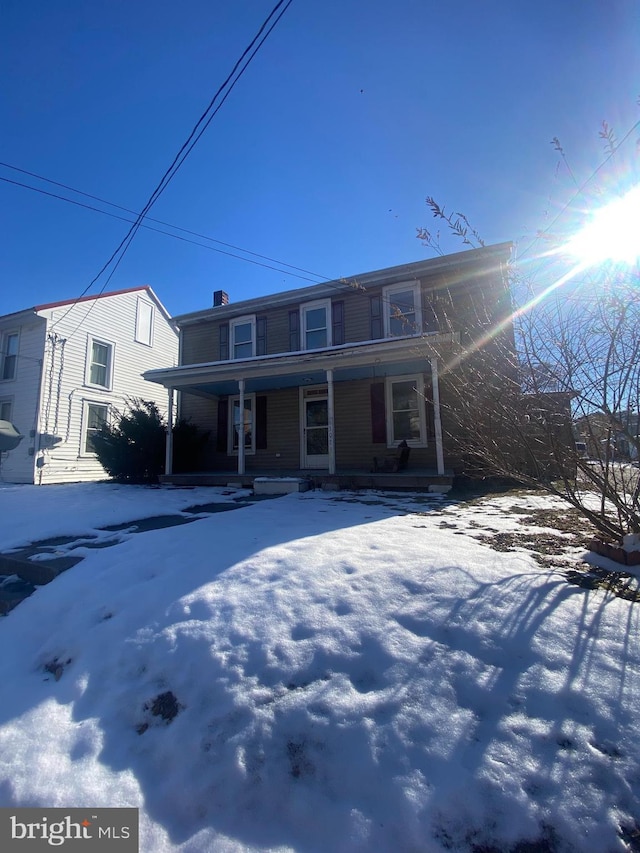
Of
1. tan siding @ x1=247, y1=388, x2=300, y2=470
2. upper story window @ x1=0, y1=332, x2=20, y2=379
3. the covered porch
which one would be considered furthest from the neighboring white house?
tan siding @ x1=247, y1=388, x2=300, y2=470

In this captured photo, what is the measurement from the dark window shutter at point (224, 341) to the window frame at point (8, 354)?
23.8ft

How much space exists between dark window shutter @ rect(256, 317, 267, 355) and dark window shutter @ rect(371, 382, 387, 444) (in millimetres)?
3577

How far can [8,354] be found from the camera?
14.1 meters

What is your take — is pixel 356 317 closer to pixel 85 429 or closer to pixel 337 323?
pixel 337 323

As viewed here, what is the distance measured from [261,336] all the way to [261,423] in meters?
2.60

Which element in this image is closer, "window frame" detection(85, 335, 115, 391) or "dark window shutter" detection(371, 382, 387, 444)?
"dark window shutter" detection(371, 382, 387, 444)

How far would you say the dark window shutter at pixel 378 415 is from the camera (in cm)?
1042

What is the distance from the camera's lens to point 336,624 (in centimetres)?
229

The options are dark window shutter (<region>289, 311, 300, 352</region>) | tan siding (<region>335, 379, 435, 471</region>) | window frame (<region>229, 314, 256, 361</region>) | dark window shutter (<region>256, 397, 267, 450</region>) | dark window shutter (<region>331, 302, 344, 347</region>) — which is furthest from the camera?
window frame (<region>229, 314, 256, 361</region>)

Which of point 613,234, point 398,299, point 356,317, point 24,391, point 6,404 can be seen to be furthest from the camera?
point 6,404

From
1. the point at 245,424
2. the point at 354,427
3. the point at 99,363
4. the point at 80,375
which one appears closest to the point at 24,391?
the point at 80,375

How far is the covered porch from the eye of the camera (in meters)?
8.78

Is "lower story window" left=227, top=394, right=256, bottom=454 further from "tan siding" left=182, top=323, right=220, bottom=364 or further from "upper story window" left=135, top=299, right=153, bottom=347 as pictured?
"upper story window" left=135, top=299, right=153, bottom=347

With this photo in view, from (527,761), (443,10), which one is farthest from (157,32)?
(527,761)
